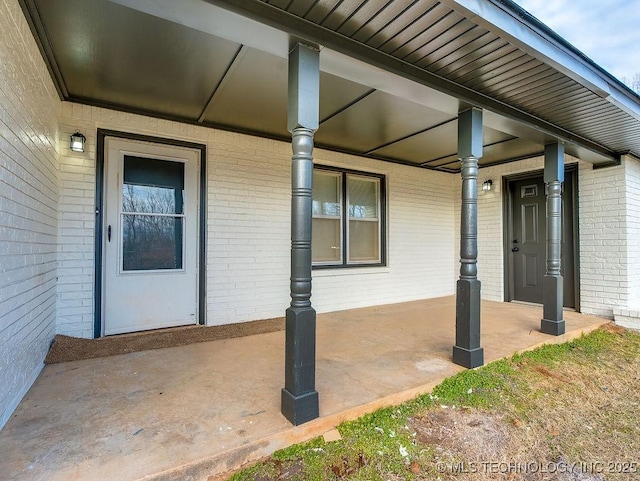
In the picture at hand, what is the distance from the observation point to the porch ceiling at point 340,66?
1858 millimetres

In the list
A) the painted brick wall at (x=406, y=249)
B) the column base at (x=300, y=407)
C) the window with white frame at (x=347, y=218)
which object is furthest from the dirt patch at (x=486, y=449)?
the window with white frame at (x=347, y=218)

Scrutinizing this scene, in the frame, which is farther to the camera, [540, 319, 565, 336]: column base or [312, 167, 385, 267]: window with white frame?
[312, 167, 385, 267]: window with white frame

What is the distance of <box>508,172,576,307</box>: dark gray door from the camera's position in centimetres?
484

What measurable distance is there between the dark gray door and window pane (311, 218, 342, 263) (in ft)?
9.49

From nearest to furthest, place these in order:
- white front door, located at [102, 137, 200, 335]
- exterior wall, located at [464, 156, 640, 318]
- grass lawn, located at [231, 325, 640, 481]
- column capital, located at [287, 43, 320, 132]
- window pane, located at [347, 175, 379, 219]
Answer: grass lawn, located at [231, 325, 640, 481], column capital, located at [287, 43, 320, 132], white front door, located at [102, 137, 200, 335], exterior wall, located at [464, 156, 640, 318], window pane, located at [347, 175, 379, 219]

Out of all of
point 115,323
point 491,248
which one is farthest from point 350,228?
point 115,323

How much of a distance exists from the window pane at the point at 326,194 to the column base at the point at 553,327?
282 cm

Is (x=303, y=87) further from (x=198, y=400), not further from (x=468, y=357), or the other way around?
(x=468, y=357)

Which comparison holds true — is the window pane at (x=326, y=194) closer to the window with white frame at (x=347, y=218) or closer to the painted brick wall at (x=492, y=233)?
the window with white frame at (x=347, y=218)

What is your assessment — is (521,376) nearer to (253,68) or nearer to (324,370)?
(324,370)

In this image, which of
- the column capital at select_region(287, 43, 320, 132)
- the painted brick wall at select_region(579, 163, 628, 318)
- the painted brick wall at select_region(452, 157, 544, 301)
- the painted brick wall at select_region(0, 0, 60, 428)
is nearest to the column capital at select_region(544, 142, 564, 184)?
the painted brick wall at select_region(579, 163, 628, 318)

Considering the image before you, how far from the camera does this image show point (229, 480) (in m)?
1.54

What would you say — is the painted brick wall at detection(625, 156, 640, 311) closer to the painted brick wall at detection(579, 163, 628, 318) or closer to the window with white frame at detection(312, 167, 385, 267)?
the painted brick wall at detection(579, 163, 628, 318)

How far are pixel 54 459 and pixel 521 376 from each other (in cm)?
311
